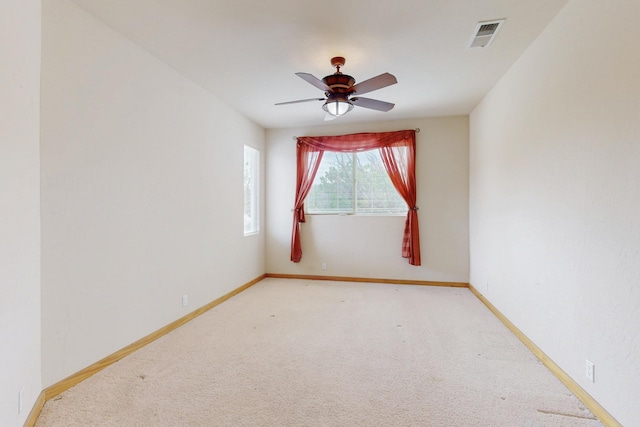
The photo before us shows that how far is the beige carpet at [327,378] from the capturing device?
1.84m

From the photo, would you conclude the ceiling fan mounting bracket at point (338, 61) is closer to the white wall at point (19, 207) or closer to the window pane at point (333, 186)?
the white wall at point (19, 207)

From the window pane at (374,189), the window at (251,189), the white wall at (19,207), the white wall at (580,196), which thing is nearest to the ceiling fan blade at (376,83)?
the white wall at (580,196)

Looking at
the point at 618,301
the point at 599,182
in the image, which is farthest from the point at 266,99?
the point at 618,301

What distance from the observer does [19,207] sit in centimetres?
166

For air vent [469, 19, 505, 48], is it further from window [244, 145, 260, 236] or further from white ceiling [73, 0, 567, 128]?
window [244, 145, 260, 236]

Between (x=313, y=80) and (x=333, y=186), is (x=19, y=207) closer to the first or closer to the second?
(x=313, y=80)

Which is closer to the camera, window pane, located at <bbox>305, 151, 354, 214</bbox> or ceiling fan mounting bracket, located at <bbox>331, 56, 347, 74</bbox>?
ceiling fan mounting bracket, located at <bbox>331, 56, 347, 74</bbox>

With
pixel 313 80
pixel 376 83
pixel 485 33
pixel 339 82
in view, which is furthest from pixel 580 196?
pixel 313 80

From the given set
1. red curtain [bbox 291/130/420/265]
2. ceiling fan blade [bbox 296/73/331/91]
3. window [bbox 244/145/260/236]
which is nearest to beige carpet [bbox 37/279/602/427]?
red curtain [bbox 291/130/420/265]

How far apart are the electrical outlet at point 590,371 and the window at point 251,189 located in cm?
419

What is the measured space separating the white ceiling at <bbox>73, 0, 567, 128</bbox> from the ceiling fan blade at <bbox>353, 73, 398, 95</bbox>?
1.09 ft

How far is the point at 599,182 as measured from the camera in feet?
6.02

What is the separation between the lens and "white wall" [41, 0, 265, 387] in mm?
2045

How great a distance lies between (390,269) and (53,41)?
473cm
